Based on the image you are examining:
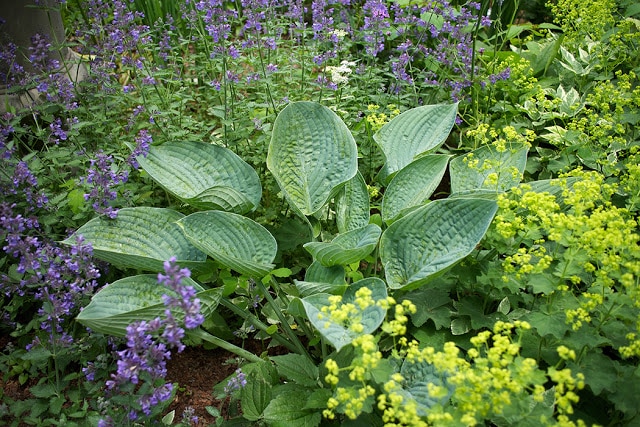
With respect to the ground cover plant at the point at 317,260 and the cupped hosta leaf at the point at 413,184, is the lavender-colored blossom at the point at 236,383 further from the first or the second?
the cupped hosta leaf at the point at 413,184

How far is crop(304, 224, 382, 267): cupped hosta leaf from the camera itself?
1.86 meters

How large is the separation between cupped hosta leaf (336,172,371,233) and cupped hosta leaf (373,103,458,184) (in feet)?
0.58

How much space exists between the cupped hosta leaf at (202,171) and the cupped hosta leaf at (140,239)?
0.42 ft

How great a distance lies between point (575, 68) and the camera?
10.2 feet

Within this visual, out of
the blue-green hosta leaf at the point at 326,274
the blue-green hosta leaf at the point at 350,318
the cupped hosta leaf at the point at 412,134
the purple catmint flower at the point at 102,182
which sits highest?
the purple catmint flower at the point at 102,182

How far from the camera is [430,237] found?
1966 millimetres

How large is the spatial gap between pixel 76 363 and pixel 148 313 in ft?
1.96

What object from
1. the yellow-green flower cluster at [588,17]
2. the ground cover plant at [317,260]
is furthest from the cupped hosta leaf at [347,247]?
the yellow-green flower cluster at [588,17]

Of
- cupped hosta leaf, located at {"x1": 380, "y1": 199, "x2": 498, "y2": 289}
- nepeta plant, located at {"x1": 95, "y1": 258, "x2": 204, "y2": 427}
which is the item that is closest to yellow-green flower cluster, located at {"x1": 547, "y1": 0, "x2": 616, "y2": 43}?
cupped hosta leaf, located at {"x1": 380, "y1": 199, "x2": 498, "y2": 289}

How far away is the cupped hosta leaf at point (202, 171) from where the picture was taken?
7.09 feet

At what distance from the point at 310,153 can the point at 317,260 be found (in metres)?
0.49

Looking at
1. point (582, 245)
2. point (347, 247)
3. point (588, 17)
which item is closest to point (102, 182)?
point (347, 247)

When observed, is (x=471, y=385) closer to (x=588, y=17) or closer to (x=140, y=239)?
(x=140, y=239)

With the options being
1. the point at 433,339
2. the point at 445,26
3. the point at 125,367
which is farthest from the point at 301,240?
the point at 445,26
